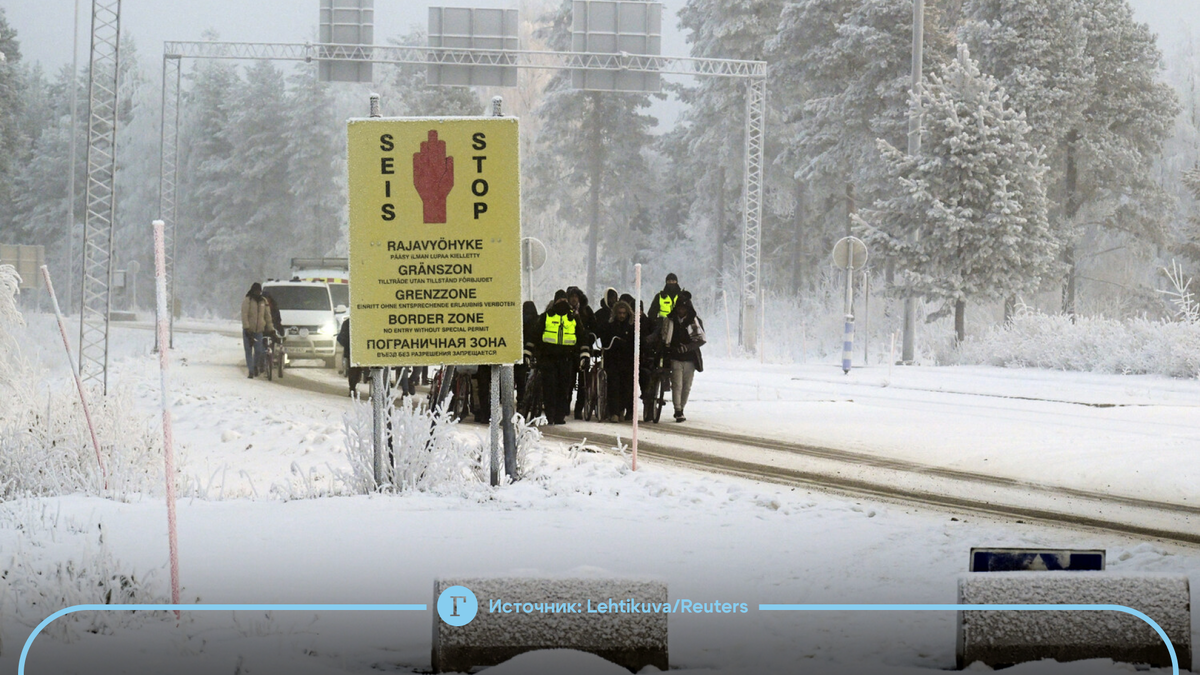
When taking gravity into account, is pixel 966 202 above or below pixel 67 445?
above

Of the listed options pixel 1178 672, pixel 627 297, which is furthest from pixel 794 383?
pixel 1178 672

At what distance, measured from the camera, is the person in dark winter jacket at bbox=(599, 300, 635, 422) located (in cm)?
1758

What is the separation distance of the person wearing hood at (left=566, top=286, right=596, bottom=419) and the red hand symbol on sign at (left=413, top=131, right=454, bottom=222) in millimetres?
6821

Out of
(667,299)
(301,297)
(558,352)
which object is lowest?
(558,352)

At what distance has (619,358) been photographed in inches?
701

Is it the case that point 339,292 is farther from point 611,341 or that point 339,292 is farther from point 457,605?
point 457,605

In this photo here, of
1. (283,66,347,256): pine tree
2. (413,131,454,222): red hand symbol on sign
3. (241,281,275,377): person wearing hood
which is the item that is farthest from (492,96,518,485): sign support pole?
(283,66,347,256): pine tree

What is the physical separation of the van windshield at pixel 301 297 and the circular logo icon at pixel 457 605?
2569cm

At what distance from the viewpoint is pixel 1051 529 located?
394 inches

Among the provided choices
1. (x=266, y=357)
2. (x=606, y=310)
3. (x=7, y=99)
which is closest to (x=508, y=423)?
(x=606, y=310)

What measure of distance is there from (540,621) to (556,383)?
1197cm

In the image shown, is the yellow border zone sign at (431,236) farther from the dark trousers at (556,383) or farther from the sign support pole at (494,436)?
the dark trousers at (556,383)

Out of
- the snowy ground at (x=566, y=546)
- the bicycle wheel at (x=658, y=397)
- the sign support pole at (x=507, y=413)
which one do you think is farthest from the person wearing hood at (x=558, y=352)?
the sign support pole at (x=507, y=413)

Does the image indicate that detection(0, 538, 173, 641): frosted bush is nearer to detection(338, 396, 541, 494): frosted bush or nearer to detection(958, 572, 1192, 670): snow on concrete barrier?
detection(338, 396, 541, 494): frosted bush
